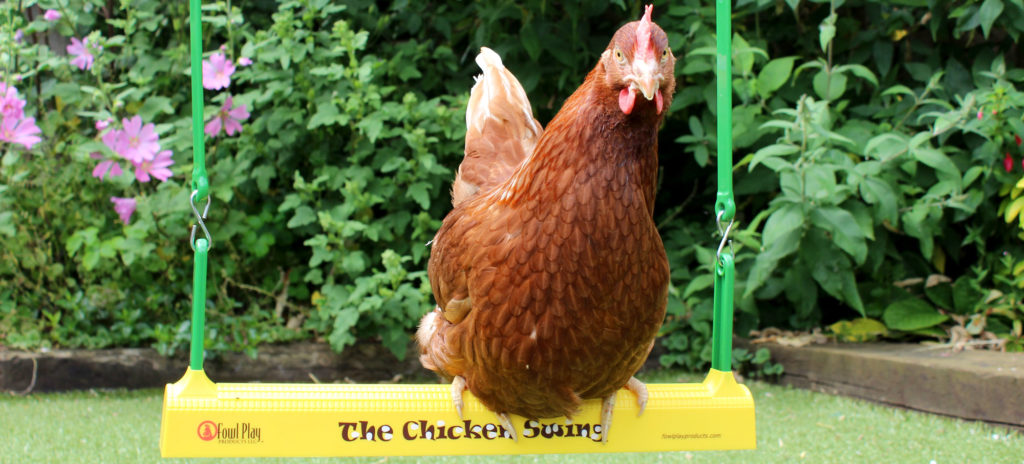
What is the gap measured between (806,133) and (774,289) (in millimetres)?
689

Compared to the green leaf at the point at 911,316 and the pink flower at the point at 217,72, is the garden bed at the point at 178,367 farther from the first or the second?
the green leaf at the point at 911,316

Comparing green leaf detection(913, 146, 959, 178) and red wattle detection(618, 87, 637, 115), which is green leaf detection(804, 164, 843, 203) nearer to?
green leaf detection(913, 146, 959, 178)

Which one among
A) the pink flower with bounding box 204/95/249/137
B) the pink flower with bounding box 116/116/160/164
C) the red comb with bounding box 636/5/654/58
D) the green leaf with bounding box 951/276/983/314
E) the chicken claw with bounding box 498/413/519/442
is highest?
the red comb with bounding box 636/5/654/58

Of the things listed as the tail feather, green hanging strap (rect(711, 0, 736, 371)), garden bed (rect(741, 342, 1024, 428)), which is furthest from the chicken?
garden bed (rect(741, 342, 1024, 428))

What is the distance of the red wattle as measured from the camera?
152 cm

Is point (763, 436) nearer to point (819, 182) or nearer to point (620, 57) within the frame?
point (819, 182)

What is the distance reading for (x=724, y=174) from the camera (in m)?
1.81

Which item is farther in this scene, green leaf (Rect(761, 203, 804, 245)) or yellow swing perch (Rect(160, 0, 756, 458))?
green leaf (Rect(761, 203, 804, 245))

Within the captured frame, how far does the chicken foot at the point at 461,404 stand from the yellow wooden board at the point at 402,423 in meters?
0.01

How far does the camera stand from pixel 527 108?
2.41 m

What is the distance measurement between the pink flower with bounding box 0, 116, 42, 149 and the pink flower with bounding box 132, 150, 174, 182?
1.18ft

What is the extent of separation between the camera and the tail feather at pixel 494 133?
2.28 m

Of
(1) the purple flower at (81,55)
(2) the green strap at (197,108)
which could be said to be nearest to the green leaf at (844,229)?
(2) the green strap at (197,108)

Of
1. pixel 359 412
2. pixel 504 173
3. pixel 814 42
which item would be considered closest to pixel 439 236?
pixel 504 173
